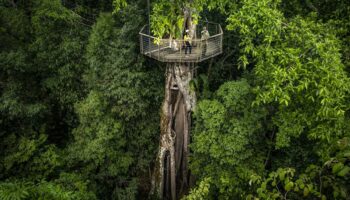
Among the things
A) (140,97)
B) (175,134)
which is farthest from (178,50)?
(175,134)

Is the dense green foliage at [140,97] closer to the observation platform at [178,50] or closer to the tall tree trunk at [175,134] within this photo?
the tall tree trunk at [175,134]

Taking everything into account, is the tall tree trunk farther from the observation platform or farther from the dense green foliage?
Result: the observation platform

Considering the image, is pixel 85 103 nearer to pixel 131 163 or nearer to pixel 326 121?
pixel 131 163

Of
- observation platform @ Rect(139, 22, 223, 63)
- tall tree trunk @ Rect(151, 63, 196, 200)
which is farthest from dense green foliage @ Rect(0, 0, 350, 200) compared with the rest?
observation platform @ Rect(139, 22, 223, 63)

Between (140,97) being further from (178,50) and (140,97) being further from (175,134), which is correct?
(178,50)

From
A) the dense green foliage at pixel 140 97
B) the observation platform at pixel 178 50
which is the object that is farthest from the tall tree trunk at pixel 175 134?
the observation platform at pixel 178 50
